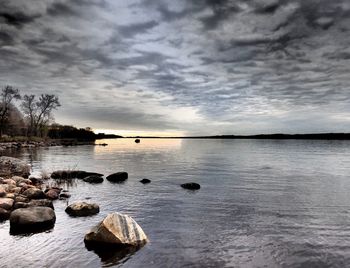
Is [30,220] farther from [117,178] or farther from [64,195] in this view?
[117,178]

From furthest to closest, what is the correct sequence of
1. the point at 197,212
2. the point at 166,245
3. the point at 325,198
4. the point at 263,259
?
the point at 325,198, the point at 197,212, the point at 166,245, the point at 263,259

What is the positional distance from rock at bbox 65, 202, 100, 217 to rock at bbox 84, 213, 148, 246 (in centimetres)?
393

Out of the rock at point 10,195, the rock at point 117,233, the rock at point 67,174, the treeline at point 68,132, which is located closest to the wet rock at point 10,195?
the rock at point 10,195

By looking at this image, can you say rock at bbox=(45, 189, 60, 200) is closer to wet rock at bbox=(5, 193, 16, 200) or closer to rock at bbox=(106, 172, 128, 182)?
wet rock at bbox=(5, 193, 16, 200)

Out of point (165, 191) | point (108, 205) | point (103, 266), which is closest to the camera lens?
point (103, 266)

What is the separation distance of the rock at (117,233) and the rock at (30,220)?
270 cm

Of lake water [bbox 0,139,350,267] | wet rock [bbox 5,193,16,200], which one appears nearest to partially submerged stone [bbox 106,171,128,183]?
lake water [bbox 0,139,350,267]

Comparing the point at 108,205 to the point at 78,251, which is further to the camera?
the point at 108,205

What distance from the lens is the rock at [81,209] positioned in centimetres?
1455

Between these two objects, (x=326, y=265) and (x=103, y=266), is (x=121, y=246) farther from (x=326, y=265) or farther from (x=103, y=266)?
(x=326, y=265)

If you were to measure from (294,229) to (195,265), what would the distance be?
5713 mm

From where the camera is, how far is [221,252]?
1021cm

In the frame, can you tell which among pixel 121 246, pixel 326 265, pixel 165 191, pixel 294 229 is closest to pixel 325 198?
pixel 294 229

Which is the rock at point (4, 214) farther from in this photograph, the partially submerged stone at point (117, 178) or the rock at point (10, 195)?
the partially submerged stone at point (117, 178)
